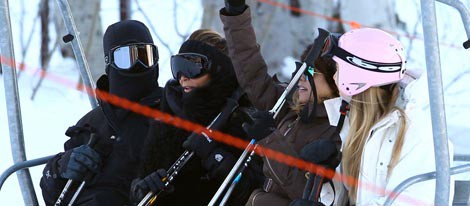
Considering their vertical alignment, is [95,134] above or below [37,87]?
below

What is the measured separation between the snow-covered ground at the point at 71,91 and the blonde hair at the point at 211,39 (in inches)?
125

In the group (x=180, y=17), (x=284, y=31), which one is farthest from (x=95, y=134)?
(x=180, y=17)

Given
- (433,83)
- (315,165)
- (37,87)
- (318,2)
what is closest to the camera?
(433,83)

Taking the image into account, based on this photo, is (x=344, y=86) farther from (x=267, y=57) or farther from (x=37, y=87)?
(x=37, y=87)

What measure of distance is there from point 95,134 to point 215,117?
571 millimetres

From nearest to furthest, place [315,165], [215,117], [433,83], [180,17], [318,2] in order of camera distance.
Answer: [433,83]
[315,165]
[215,117]
[318,2]
[180,17]

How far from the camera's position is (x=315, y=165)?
10.4 ft

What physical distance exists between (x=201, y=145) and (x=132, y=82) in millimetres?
574

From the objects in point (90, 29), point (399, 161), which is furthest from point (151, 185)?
point (90, 29)

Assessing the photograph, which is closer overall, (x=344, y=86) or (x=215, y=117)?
(x=344, y=86)

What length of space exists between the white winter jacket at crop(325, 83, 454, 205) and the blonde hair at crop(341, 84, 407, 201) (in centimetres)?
4

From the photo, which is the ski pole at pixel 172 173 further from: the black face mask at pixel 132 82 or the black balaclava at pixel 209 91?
the black face mask at pixel 132 82

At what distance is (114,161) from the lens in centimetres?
423

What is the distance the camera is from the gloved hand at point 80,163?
405cm
